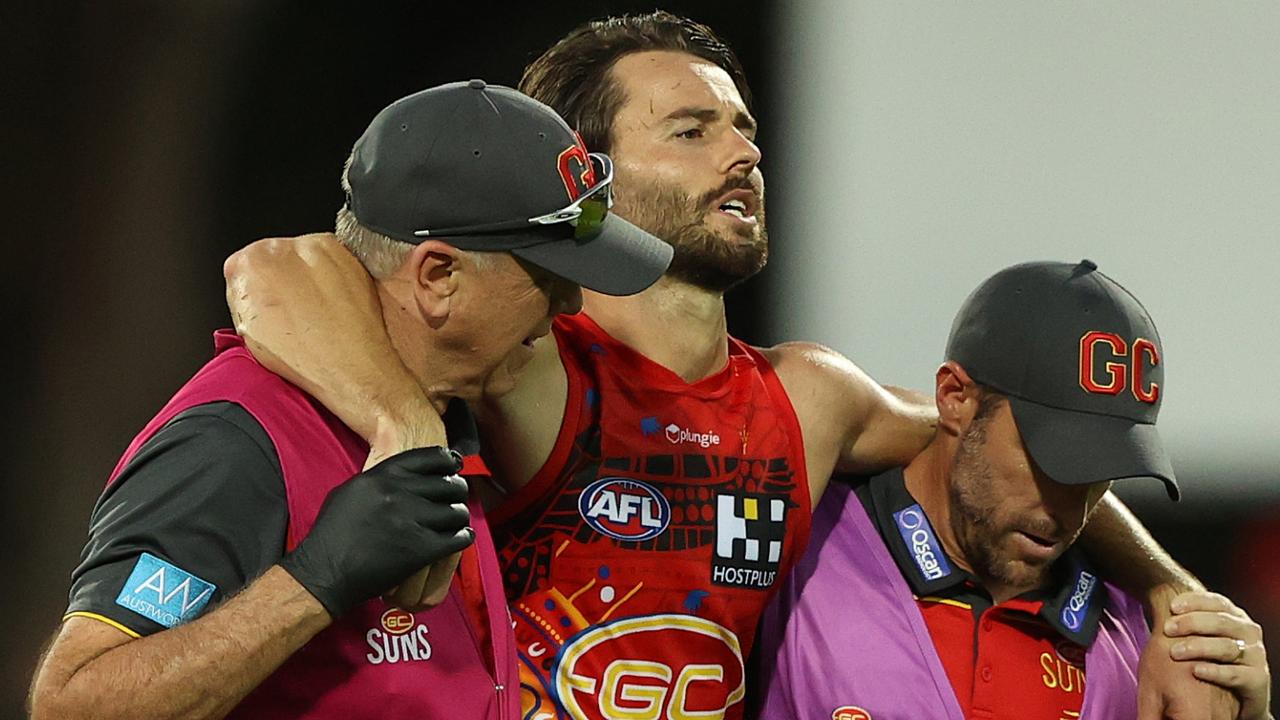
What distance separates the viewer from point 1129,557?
237 centimetres

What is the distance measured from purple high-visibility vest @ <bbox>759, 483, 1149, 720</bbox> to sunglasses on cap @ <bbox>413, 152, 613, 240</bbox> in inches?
29.5

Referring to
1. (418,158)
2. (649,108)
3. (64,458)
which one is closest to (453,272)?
(418,158)

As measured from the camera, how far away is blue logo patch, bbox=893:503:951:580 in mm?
2254

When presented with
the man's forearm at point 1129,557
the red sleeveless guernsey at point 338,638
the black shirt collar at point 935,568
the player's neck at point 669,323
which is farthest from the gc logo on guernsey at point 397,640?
the man's forearm at point 1129,557

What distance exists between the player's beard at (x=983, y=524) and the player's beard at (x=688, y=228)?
0.41m

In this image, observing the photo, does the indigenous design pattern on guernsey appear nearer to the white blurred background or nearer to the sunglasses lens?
the sunglasses lens

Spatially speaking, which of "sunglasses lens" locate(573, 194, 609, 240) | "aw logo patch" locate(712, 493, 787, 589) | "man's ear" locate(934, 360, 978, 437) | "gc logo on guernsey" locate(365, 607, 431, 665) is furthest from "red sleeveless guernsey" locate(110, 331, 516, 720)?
"man's ear" locate(934, 360, 978, 437)

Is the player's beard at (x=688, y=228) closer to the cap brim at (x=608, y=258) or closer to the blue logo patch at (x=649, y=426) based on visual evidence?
the blue logo patch at (x=649, y=426)

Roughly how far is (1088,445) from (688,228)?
61 centimetres

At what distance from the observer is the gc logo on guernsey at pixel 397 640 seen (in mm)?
1604

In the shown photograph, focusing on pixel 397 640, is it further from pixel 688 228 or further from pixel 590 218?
pixel 688 228

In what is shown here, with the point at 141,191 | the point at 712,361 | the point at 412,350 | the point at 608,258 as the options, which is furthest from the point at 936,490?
the point at 141,191

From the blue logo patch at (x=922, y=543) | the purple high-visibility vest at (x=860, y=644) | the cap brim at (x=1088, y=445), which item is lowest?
the purple high-visibility vest at (x=860, y=644)

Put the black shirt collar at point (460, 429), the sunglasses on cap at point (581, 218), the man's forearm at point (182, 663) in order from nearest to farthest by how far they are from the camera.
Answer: the man's forearm at point (182, 663) → the sunglasses on cap at point (581, 218) → the black shirt collar at point (460, 429)
